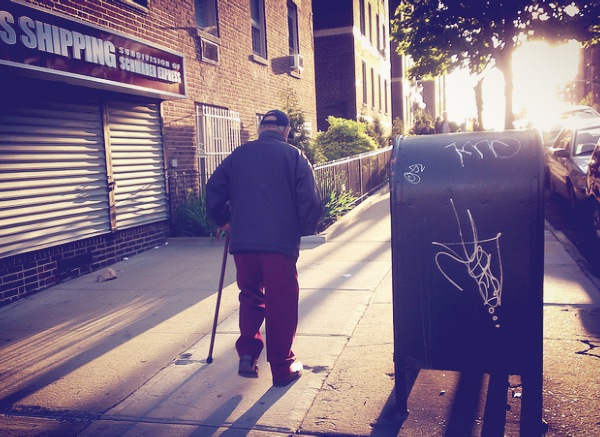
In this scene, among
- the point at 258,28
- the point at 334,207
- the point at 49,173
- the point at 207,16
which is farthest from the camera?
the point at 258,28

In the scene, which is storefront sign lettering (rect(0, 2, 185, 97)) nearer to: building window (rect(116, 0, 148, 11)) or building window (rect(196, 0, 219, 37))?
building window (rect(116, 0, 148, 11))

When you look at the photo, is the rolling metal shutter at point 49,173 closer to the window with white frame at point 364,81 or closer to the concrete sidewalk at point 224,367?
the concrete sidewalk at point 224,367

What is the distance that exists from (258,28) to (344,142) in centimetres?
379

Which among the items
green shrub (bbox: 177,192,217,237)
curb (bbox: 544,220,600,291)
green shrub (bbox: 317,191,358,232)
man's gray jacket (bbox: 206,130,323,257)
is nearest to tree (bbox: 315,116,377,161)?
green shrub (bbox: 317,191,358,232)

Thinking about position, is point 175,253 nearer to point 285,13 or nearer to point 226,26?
point 226,26

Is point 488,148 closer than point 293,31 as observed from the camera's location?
Yes

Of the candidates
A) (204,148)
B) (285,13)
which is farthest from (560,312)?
(285,13)

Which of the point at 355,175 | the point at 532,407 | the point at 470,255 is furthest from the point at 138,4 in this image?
the point at 532,407

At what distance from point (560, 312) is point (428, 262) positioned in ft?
8.04

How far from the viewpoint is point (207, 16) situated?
11273mm

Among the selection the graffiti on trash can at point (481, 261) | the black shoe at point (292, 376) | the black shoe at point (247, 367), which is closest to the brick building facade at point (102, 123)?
the black shoe at point (247, 367)

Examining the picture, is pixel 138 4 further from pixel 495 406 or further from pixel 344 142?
pixel 495 406

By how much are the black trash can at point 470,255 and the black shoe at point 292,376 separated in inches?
33.3

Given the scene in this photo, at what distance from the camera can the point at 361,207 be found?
1241 cm
